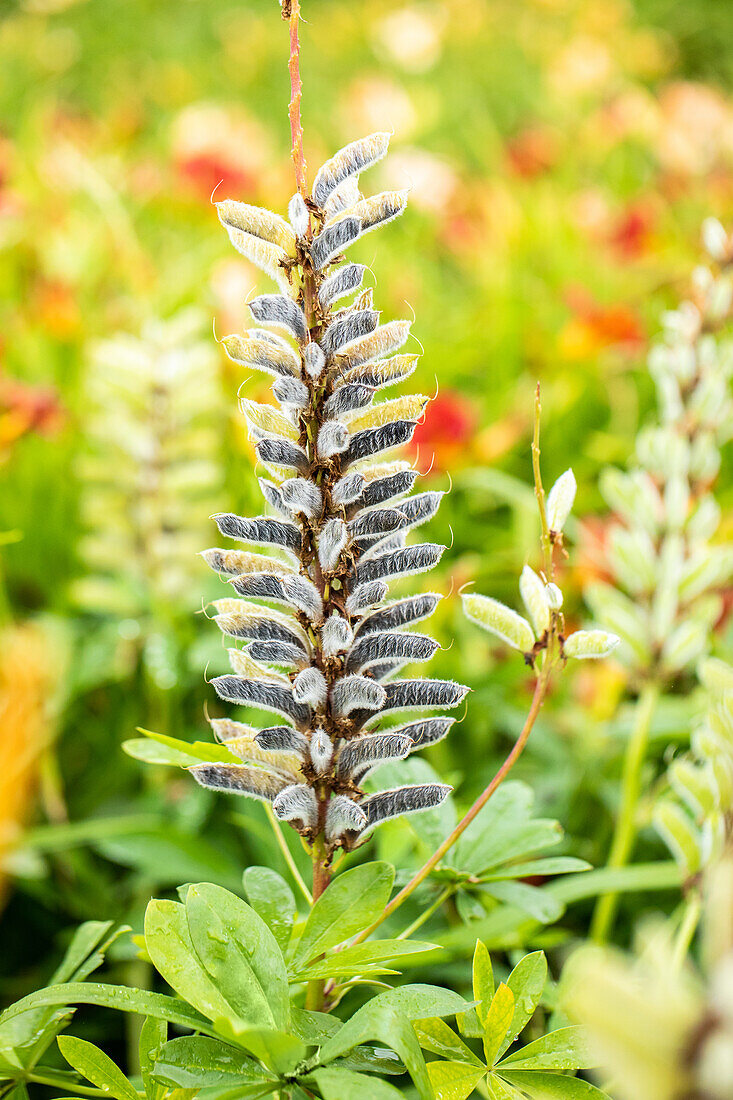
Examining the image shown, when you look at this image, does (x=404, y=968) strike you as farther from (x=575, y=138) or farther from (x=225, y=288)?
(x=575, y=138)

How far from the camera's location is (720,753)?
63 cm

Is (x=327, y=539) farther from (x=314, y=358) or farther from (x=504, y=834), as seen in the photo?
(x=504, y=834)

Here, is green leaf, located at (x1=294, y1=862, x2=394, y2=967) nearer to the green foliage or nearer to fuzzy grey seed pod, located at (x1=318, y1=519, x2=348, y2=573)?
the green foliage

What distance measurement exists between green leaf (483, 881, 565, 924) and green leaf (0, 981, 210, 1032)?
9.2 inches

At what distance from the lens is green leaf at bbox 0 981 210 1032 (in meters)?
0.48

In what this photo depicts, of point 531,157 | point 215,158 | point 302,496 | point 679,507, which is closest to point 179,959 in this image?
point 302,496

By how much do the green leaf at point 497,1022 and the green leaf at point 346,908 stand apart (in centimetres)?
8

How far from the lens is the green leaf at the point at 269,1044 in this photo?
0.40 metres

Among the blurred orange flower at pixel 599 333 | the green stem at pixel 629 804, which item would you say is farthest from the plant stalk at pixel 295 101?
the blurred orange flower at pixel 599 333

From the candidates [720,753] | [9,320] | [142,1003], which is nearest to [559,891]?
[720,753]

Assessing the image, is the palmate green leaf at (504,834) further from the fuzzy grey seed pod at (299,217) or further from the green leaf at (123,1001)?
the fuzzy grey seed pod at (299,217)

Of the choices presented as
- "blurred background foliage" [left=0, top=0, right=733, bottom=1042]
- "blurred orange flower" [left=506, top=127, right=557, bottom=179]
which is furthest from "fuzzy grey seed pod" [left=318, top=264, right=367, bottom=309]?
"blurred orange flower" [left=506, top=127, right=557, bottom=179]

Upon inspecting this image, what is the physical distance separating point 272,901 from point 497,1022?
0.14 m

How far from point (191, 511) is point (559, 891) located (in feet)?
2.18
